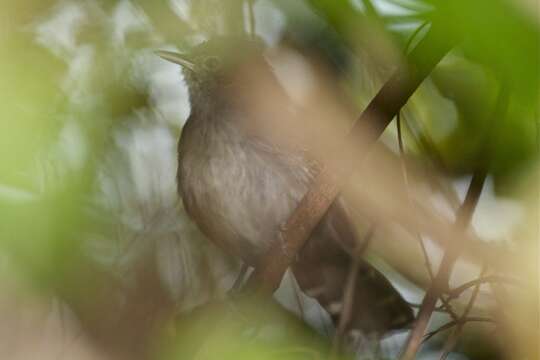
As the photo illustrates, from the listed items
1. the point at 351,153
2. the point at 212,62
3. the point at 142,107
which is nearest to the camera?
the point at 351,153

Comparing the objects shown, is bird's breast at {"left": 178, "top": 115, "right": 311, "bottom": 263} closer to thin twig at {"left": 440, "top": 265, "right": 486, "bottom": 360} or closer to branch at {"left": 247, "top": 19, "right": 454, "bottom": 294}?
branch at {"left": 247, "top": 19, "right": 454, "bottom": 294}

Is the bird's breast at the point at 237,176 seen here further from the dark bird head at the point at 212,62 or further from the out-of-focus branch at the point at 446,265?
the out-of-focus branch at the point at 446,265

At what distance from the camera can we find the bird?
140cm

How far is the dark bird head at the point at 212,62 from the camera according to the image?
93 cm

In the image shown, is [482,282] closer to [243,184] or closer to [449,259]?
[449,259]

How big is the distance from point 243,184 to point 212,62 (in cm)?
31

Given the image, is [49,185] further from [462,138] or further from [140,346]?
[462,138]

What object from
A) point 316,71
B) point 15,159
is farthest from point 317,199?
point 15,159

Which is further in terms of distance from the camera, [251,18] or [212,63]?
[212,63]

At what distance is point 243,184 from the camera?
59.5 inches

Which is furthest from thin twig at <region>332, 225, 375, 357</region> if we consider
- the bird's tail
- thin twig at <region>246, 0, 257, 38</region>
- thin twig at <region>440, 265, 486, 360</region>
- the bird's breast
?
the bird's breast

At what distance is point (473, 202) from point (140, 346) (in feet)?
1.06

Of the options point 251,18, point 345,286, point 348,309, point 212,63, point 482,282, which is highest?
point 251,18

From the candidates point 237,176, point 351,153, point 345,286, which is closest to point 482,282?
point 351,153
